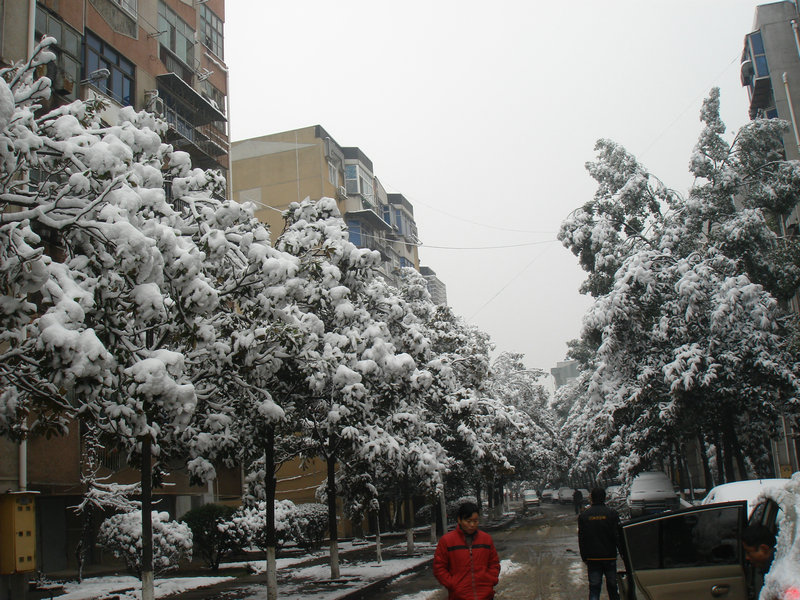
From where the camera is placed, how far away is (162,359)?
28.7ft

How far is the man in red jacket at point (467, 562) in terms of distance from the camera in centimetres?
673

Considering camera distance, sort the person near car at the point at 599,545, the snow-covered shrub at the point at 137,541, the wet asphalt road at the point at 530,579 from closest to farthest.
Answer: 1. the person near car at the point at 599,545
2. the wet asphalt road at the point at 530,579
3. the snow-covered shrub at the point at 137,541

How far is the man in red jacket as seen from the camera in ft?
22.1

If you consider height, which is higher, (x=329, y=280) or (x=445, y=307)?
(x=445, y=307)

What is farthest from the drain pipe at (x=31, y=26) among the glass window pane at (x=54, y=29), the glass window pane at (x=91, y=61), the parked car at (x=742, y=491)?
the parked car at (x=742, y=491)

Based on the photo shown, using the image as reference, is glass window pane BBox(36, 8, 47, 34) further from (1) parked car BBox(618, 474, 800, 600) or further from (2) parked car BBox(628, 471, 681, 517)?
(2) parked car BBox(628, 471, 681, 517)

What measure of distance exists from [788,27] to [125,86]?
3398 cm

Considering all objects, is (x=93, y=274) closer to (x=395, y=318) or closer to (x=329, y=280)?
(x=329, y=280)

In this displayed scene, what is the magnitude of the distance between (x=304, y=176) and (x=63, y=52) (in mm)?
24941

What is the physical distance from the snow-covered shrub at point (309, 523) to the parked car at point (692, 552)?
56.4 ft

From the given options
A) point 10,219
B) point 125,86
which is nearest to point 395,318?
point 10,219

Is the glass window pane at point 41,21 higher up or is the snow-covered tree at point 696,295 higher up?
the glass window pane at point 41,21

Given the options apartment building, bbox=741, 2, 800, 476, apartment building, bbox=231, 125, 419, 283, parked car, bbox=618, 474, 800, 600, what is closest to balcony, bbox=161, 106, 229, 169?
apartment building, bbox=231, 125, 419, 283

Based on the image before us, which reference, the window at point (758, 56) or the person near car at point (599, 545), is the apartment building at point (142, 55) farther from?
the window at point (758, 56)
